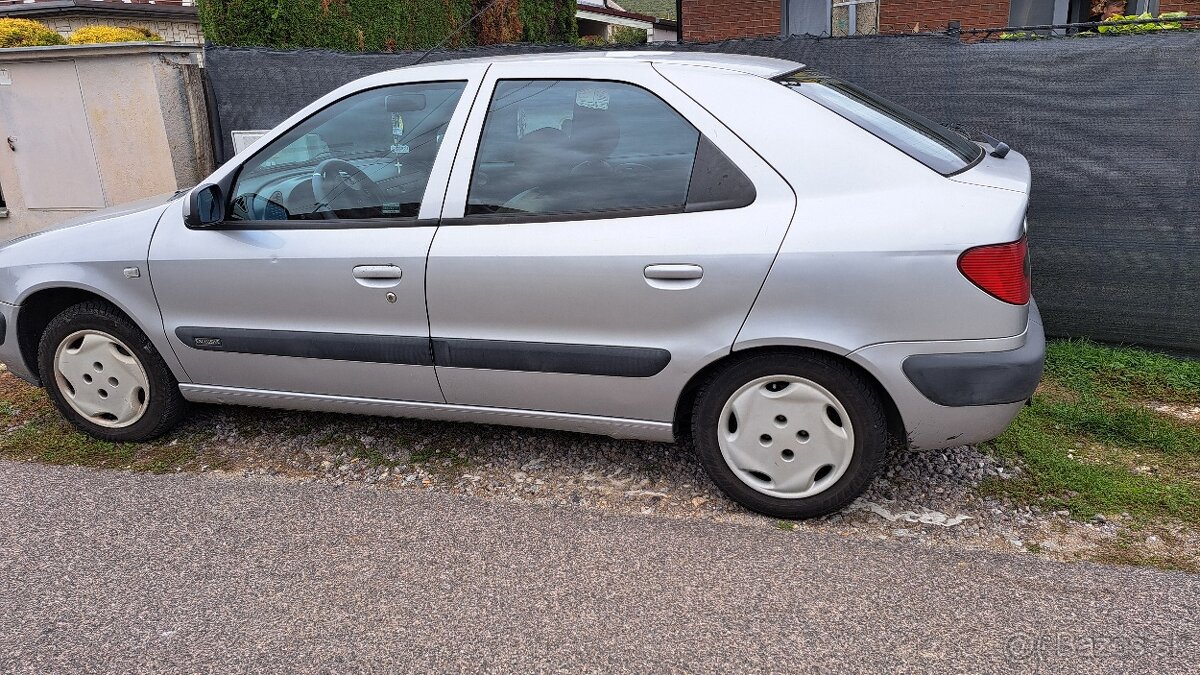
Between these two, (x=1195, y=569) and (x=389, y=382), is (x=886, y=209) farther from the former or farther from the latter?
(x=389, y=382)

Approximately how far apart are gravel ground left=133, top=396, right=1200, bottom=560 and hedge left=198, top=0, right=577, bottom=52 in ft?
14.4

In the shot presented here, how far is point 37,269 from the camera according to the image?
400cm

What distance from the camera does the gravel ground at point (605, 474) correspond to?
3236mm

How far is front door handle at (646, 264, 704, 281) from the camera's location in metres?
3.09

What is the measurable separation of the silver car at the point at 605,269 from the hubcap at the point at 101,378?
0.02 metres

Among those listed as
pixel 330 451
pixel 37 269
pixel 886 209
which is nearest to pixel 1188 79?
pixel 886 209

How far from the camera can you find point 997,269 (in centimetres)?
290

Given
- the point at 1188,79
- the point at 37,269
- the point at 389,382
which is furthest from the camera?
the point at 1188,79

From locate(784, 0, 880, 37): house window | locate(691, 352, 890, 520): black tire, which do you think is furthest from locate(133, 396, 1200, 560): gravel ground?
locate(784, 0, 880, 37): house window

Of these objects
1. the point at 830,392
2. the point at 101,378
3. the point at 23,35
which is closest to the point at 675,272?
the point at 830,392

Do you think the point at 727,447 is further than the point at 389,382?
No

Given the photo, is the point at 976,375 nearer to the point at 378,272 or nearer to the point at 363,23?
the point at 378,272

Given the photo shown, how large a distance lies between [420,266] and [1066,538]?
2.54m

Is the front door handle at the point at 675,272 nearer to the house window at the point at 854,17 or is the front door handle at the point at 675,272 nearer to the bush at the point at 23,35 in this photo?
the bush at the point at 23,35
